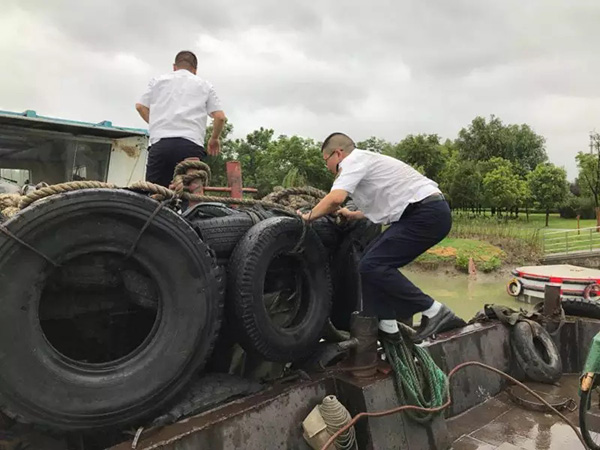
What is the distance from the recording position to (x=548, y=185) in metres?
32.8

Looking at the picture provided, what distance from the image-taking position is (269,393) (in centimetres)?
237

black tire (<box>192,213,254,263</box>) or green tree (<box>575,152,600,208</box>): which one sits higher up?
green tree (<box>575,152,600,208</box>)

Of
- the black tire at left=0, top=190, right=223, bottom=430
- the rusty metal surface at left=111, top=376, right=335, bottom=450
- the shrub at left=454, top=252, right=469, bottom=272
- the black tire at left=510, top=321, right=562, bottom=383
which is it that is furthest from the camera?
the shrub at left=454, top=252, right=469, bottom=272

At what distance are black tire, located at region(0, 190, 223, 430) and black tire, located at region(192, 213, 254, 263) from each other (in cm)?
22

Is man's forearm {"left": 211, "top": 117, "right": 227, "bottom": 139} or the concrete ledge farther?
man's forearm {"left": 211, "top": 117, "right": 227, "bottom": 139}

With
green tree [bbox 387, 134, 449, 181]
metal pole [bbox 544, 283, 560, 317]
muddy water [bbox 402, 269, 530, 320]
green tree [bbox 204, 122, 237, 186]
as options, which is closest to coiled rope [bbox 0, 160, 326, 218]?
metal pole [bbox 544, 283, 560, 317]

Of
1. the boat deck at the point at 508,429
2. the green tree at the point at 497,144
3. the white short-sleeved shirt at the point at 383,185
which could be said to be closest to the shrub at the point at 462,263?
the boat deck at the point at 508,429

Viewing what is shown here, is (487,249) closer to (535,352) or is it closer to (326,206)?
(535,352)

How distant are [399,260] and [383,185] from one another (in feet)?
1.58

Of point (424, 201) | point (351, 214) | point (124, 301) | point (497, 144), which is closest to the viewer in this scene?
point (124, 301)

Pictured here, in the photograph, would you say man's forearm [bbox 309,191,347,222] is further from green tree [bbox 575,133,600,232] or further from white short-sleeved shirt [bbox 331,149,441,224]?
green tree [bbox 575,133,600,232]

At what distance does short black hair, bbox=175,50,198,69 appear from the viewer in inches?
141

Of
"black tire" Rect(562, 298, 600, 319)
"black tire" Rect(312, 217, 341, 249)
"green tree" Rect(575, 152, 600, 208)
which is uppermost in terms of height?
"green tree" Rect(575, 152, 600, 208)

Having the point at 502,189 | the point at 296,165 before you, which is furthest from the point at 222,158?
the point at 502,189
